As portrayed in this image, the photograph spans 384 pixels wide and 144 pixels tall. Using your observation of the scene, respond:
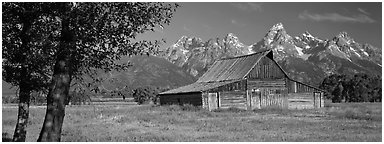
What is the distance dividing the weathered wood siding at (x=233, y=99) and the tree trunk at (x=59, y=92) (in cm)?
4391

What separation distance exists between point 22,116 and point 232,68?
51577 millimetres

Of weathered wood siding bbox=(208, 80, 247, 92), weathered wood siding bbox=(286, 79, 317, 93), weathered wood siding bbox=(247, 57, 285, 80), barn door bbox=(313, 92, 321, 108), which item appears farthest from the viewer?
barn door bbox=(313, 92, 321, 108)

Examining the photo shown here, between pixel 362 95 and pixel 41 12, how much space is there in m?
129

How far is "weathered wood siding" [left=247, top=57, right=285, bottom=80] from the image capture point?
210ft

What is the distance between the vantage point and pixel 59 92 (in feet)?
54.5

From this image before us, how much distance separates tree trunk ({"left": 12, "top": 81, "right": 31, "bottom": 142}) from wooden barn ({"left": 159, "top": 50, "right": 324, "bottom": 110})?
39.8 metres

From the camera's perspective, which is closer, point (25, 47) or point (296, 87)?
point (25, 47)

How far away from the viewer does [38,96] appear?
21.0 meters

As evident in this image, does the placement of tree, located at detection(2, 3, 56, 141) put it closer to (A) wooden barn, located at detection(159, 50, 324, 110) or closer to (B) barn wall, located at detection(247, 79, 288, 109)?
(A) wooden barn, located at detection(159, 50, 324, 110)

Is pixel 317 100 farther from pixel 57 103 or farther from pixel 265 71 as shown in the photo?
pixel 57 103

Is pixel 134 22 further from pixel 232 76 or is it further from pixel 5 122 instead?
pixel 232 76

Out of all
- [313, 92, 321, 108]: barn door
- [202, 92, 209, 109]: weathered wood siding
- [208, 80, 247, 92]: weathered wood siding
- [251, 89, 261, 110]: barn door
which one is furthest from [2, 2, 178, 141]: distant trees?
[313, 92, 321, 108]: barn door

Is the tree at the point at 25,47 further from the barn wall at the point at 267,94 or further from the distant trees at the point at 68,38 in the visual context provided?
the barn wall at the point at 267,94

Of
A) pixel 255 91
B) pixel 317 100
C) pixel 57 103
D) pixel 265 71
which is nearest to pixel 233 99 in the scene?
pixel 255 91
